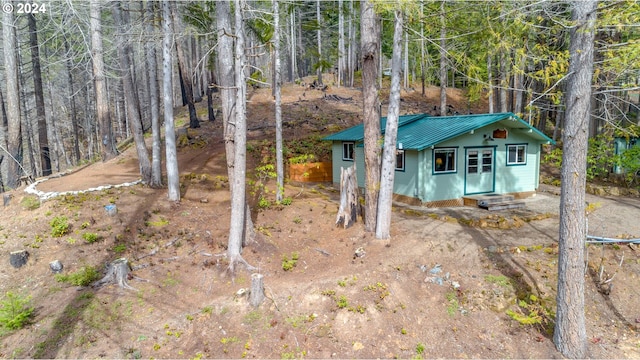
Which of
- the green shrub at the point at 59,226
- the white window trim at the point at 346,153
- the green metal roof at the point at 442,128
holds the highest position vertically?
the green metal roof at the point at 442,128

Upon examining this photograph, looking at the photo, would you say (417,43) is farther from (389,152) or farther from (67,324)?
(67,324)

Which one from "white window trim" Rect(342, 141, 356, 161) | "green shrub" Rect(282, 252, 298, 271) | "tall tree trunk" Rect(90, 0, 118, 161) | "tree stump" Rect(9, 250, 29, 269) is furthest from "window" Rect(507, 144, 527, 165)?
"tree stump" Rect(9, 250, 29, 269)

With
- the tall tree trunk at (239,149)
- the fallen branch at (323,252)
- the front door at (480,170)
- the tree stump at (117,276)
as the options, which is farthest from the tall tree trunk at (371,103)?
the front door at (480,170)

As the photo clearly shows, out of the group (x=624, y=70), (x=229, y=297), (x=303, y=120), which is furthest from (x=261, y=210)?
(x=303, y=120)

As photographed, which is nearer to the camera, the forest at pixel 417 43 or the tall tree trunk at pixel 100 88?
the forest at pixel 417 43

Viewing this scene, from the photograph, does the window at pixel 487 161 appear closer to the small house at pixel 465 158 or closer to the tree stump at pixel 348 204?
the small house at pixel 465 158

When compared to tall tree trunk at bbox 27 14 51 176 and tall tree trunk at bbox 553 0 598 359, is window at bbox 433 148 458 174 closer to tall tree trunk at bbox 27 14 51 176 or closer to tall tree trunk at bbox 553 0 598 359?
tall tree trunk at bbox 553 0 598 359
